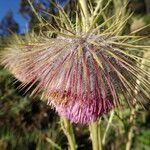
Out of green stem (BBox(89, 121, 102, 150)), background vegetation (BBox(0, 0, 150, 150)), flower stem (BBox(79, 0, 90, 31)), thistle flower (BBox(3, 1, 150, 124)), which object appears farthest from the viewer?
background vegetation (BBox(0, 0, 150, 150))

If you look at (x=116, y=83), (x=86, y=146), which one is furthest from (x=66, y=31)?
(x=86, y=146)

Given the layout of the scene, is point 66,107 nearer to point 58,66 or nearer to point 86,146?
point 58,66

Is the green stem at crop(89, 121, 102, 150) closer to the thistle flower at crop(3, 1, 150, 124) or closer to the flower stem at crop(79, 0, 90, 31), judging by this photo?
the thistle flower at crop(3, 1, 150, 124)

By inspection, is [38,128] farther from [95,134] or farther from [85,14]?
[85,14]

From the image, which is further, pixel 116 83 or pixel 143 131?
pixel 143 131

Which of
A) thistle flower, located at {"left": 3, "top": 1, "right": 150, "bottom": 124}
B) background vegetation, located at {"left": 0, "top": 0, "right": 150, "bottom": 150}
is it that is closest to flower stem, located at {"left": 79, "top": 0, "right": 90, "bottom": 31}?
thistle flower, located at {"left": 3, "top": 1, "right": 150, "bottom": 124}

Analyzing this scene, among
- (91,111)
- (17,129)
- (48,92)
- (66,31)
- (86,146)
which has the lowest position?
(86,146)

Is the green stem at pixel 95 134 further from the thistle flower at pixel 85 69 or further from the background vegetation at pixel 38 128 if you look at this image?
the background vegetation at pixel 38 128

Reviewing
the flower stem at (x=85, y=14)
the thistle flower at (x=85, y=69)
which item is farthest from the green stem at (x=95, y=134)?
the flower stem at (x=85, y=14)

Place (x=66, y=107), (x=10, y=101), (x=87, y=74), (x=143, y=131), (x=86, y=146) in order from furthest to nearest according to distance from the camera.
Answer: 1. (x=10, y=101)
2. (x=86, y=146)
3. (x=143, y=131)
4. (x=66, y=107)
5. (x=87, y=74)
